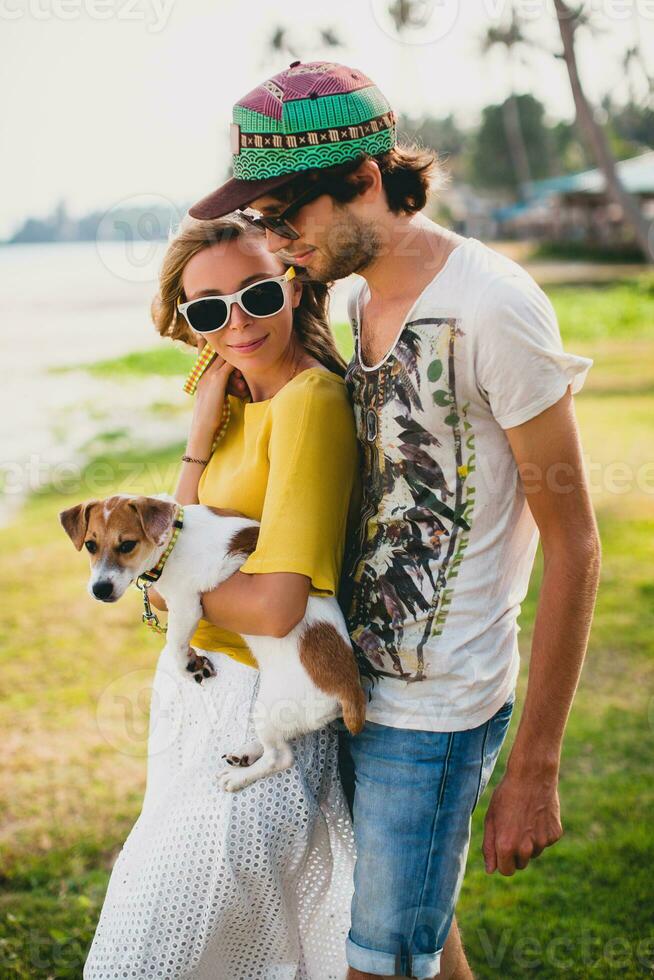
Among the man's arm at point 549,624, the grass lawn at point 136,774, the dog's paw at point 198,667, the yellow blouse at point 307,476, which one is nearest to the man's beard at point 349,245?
the yellow blouse at point 307,476

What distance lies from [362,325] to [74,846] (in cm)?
318

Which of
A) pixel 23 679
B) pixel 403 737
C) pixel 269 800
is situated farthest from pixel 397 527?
pixel 23 679

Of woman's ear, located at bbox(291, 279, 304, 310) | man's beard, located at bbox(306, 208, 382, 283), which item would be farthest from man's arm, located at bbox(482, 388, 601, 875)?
woman's ear, located at bbox(291, 279, 304, 310)

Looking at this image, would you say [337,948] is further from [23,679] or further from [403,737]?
[23,679]

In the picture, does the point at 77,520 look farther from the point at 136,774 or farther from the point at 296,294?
the point at 136,774

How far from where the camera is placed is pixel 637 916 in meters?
3.69

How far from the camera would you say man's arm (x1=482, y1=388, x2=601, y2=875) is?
207cm

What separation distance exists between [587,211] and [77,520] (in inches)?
1718

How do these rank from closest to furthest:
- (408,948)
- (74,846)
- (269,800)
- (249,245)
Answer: (408,948), (269,800), (249,245), (74,846)

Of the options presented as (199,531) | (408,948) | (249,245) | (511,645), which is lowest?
(408,948)

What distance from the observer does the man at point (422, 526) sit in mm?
2145

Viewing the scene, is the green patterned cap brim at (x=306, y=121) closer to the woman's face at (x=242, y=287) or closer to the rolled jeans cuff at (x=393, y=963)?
the woman's face at (x=242, y=287)

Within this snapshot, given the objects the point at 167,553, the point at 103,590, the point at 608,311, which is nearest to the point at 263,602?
the point at 167,553

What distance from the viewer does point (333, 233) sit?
2238 millimetres
